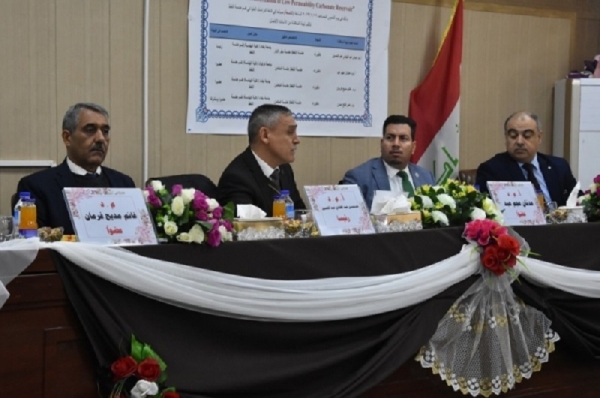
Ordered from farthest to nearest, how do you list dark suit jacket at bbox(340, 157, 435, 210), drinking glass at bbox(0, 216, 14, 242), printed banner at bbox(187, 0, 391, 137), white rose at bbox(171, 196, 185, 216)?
printed banner at bbox(187, 0, 391, 137) < dark suit jacket at bbox(340, 157, 435, 210) < white rose at bbox(171, 196, 185, 216) < drinking glass at bbox(0, 216, 14, 242)

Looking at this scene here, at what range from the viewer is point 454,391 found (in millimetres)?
2447

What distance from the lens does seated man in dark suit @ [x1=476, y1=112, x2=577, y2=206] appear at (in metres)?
3.77

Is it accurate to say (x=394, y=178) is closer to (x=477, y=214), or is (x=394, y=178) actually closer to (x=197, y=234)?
(x=477, y=214)

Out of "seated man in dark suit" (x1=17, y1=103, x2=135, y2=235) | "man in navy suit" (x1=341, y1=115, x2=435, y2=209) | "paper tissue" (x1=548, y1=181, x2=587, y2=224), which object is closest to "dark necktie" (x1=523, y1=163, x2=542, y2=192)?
"man in navy suit" (x1=341, y1=115, x2=435, y2=209)

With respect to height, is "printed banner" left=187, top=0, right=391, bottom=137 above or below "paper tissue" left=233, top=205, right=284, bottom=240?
above

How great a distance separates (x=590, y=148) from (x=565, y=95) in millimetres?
376

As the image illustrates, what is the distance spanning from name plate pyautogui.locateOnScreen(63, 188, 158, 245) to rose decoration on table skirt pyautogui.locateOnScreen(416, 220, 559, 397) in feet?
3.10

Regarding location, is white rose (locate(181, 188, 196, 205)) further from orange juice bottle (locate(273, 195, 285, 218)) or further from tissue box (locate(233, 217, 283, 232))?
orange juice bottle (locate(273, 195, 285, 218))

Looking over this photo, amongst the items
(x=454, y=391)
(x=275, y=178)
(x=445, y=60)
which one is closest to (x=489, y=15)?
(x=445, y=60)

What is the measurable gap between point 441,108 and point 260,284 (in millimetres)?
2779

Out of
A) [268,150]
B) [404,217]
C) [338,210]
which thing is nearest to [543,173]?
[268,150]

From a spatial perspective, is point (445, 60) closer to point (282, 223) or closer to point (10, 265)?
point (282, 223)

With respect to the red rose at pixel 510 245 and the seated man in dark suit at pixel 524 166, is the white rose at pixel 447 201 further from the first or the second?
the seated man in dark suit at pixel 524 166

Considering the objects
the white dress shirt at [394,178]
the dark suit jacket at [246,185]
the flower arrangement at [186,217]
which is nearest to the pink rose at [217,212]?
the flower arrangement at [186,217]
